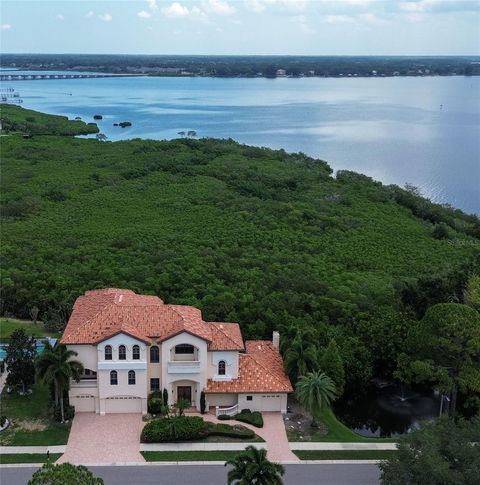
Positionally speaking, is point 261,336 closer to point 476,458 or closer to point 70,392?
point 70,392

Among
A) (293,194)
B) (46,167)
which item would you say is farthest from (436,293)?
(46,167)

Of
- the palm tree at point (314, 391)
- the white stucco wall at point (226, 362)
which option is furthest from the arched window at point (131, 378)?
the palm tree at point (314, 391)

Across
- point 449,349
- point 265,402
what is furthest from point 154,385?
point 449,349

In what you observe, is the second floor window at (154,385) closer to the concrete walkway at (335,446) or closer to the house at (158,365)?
the house at (158,365)

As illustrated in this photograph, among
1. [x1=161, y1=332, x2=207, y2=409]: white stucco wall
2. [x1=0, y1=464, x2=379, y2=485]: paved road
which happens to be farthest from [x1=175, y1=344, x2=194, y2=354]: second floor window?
[x1=0, y1=464, x2=379, y2=485]: paved road

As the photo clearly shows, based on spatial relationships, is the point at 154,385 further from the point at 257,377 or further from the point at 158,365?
the point at 257,377
